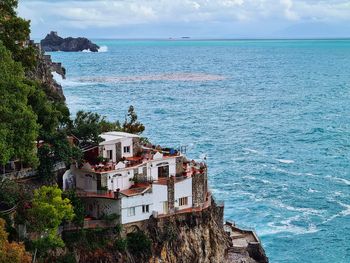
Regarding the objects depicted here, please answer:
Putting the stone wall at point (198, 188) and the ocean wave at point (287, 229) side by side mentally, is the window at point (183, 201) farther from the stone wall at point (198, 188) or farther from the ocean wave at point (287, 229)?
the ocean wave at point (287, 229)

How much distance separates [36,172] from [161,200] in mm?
10860

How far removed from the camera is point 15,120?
53750mm

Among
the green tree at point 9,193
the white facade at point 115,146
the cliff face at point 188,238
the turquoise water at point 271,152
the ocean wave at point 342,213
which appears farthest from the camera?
the ocean wave at point 342,213

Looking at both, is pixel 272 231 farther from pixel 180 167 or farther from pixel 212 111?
pixel 212 111

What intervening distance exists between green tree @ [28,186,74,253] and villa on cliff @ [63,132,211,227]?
551cm

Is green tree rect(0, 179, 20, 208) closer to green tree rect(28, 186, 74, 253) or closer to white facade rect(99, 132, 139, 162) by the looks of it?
green tree rect(28, 186, 74, 253)

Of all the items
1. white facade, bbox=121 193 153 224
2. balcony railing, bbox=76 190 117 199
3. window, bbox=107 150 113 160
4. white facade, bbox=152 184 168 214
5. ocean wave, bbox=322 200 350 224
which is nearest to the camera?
white facade, bbox=121 193 153 224

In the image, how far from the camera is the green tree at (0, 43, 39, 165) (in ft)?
174

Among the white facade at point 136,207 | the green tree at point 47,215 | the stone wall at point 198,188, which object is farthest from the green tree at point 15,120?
the stone wall at point 198,188

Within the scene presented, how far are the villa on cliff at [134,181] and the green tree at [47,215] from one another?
5513 mm

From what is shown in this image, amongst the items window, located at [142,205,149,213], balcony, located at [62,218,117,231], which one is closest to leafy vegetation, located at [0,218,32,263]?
balcony, located at [62,218,117,231]

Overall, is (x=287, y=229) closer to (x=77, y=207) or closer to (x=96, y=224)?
(x=96, y=224)

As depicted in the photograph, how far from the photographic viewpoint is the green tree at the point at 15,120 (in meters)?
53.2

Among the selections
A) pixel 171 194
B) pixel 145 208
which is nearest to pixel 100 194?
pixel 145 208
